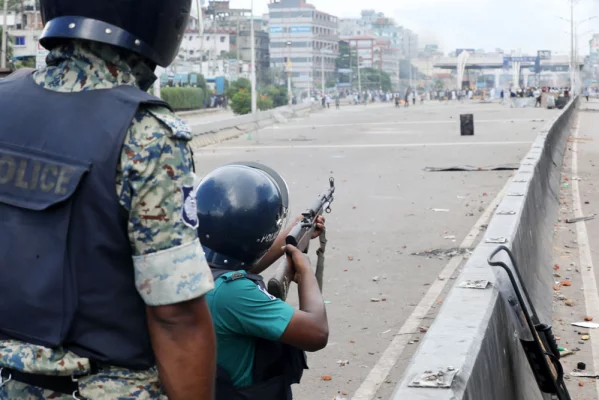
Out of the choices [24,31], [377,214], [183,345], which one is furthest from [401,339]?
[24,31]

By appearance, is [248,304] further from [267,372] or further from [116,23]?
[116,23]

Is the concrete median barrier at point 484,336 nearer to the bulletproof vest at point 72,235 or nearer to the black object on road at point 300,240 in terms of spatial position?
the black object on road at point 300,240

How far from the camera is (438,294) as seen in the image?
8.08 metres

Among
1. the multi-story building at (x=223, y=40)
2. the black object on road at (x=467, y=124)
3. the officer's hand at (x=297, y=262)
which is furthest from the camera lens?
the multi-story building at (x=223, y=40)

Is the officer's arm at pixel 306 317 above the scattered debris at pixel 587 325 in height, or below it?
above

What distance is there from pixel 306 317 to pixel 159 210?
3.86 ft

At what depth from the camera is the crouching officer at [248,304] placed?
2.97m

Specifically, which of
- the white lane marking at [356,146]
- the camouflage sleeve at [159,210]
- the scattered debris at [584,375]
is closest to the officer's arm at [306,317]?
the camouflage sleeve at [159,210]

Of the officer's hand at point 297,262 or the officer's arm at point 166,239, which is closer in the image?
the officer's arm at point 166,239

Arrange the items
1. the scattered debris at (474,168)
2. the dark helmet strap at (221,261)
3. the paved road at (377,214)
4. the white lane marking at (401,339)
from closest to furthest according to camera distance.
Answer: the dark helmet strap at (221,261) → the white lane marking at (401,339) → the paved road at (377,214) → the scattered debris at (474,168)

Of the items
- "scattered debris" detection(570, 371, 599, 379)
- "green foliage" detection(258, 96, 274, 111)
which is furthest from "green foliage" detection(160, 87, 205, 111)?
"scattered debris" detection(570, 371, 599, 379)

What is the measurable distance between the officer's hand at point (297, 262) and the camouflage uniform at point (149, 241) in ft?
4.09

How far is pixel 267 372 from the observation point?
308 cm

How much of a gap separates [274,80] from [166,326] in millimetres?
146329
